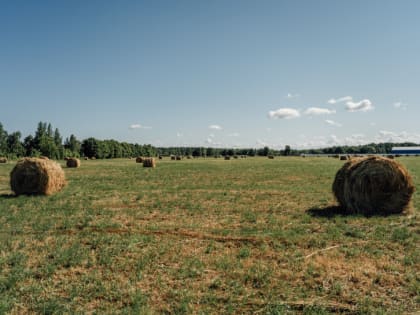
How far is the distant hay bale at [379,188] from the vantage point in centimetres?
1123

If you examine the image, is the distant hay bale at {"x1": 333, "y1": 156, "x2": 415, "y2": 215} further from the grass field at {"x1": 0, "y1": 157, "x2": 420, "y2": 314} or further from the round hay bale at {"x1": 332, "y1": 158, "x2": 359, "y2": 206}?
the grass field at {"x1": 0, "y1": 157, "x2": 420, "y2": 314}

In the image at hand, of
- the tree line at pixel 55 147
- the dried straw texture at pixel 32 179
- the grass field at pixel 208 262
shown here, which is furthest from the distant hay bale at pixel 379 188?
the tree line at pixel 55 147

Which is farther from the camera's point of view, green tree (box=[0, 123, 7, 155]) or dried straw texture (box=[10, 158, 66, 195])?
green tree (box=[0, 123, 7, 155])

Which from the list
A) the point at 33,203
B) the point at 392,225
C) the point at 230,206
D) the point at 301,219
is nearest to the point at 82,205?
the point at 33,203

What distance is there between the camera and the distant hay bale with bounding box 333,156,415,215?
1123 centimetres

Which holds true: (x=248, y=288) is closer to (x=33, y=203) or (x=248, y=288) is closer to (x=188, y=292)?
(x=188, y=292)

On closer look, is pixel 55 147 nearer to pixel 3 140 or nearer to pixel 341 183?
pixel 3 140

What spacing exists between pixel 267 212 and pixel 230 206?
1.88 m

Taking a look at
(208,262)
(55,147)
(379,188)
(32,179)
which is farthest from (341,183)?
(55,147)

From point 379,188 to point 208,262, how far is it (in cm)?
840

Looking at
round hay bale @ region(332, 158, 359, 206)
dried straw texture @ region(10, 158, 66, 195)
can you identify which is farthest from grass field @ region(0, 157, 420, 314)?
dried straw texture @ region(10, 158, 66, 195)

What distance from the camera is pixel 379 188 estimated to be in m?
11.3

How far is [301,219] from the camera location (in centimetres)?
1028

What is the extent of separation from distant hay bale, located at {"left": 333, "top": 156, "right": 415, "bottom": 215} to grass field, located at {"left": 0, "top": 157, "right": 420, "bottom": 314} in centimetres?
94
